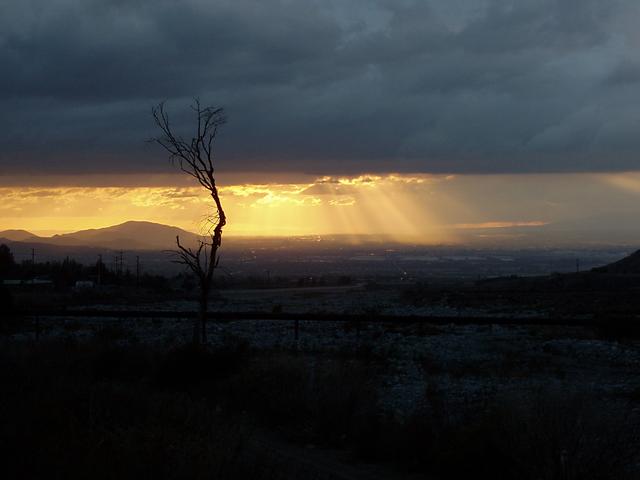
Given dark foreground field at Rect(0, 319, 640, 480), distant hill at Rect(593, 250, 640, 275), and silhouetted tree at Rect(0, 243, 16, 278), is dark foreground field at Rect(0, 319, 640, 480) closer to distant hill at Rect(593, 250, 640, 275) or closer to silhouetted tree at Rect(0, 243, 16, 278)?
distant hill at Rect(593, 250, 640, 275)

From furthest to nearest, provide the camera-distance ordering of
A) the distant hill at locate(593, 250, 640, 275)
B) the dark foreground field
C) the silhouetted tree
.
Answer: the silhouetted tree < the distant hill at locate(593, 250, 640, 275) < the dark foreground field

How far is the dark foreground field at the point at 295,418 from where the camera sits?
29.4 ft

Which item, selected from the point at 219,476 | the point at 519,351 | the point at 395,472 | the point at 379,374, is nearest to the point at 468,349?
the point at 519,351

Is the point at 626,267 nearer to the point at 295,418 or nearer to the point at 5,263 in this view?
the point at 5,263

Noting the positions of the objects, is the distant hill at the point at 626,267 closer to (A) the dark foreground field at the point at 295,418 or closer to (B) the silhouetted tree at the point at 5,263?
(B) the silhouetted tree at the point at 5,263

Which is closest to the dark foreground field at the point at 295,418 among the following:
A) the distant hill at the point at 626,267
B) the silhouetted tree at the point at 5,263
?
the distant hill at the point at 626,267

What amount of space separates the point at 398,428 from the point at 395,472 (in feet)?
3.96

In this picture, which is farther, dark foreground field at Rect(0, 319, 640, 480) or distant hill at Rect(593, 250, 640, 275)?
distant hill at Rect(593, 250, 640, 275)

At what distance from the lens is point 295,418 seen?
1420 cm

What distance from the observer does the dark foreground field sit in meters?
8.96

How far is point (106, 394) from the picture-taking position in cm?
1260

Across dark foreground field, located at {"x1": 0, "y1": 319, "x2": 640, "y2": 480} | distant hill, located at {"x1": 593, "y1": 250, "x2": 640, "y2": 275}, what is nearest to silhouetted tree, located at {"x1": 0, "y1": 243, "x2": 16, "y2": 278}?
distant hill, located at {"x1": 593, "y1": 250, "x2": 640, "y2": 275}

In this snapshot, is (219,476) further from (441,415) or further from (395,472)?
(441,415)

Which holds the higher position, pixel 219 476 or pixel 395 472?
pixel 219 476
